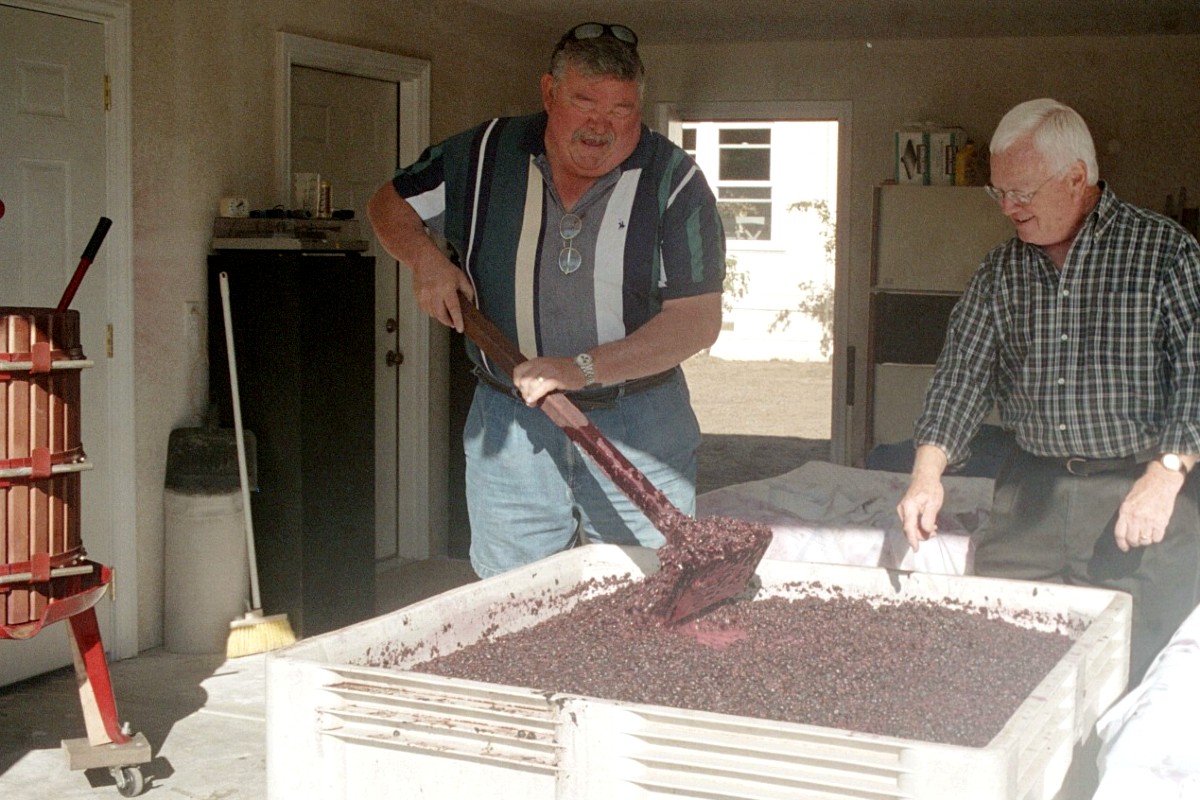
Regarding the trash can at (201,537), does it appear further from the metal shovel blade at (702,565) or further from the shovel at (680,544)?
the metal shovel blade at (702,565)

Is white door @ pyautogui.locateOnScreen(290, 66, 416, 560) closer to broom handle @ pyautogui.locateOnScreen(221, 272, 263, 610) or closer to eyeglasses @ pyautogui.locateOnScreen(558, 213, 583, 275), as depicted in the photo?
broom handle @ pyautogui.locateOnScreen(221, 272, 263, 610)

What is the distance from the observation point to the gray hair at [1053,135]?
2410mm

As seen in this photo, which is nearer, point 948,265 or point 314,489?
point 314,489

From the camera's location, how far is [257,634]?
16.3ft

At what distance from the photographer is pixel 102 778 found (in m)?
3.78

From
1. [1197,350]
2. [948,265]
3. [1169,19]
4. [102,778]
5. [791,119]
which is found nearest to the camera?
[1197,350]

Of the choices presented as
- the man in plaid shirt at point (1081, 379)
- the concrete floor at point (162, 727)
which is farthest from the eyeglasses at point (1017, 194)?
the concrete floor at point (162, 727)

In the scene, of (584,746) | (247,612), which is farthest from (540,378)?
(247,612)

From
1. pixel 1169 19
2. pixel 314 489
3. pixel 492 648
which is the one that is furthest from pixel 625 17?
pixel 492 648

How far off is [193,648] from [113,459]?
714mm

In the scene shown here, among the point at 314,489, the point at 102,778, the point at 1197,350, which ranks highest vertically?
the point at 1197,350

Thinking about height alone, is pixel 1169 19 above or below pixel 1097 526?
above

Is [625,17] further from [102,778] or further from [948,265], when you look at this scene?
[102,778]

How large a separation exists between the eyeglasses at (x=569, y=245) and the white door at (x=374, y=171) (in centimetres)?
351
